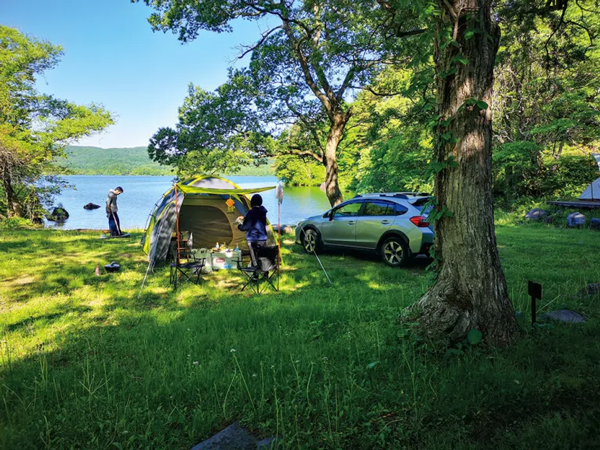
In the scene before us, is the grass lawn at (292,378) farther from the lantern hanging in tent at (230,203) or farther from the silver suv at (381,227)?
the lantern hanging in tent at (230,203)

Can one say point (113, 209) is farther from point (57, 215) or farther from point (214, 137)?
point (57, 215)

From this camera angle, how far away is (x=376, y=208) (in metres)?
8.99

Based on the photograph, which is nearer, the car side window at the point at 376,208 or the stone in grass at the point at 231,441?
the stone in grass at the point at 231,441

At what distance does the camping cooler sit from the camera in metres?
7.93

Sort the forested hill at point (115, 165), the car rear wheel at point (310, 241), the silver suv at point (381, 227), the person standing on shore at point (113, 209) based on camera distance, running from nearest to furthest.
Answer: the silver suv at point (381, 227) → the car rear wheel at point (310, 241) → the person standing on shore at point (113, 209) → the forested hill at point (115, 165)

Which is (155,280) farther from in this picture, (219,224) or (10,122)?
(10,122)

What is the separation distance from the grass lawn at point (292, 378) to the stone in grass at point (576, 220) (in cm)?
1039

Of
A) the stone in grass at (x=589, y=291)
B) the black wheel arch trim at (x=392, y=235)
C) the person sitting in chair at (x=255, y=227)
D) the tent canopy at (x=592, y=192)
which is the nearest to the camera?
the stone in grass at (x=589, y=291)

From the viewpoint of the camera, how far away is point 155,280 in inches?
300

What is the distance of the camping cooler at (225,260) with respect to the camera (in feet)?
26.0

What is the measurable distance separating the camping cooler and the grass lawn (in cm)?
212

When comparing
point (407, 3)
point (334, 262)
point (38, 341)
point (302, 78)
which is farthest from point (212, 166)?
point (407, 3)

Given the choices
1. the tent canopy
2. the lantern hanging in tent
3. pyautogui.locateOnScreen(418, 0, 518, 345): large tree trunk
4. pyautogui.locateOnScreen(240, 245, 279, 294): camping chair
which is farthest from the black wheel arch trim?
the tent canopy

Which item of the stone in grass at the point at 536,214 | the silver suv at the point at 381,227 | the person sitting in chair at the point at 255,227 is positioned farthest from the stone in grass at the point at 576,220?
the person sitting in chair at the point at 255,227
